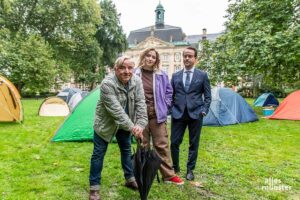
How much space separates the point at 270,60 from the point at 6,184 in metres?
9.18

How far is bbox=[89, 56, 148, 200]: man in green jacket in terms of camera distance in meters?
3.04

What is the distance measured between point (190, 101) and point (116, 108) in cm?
121

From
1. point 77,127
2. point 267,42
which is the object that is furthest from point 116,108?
point 267,42

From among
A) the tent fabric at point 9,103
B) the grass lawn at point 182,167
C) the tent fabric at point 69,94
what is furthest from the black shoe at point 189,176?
the tent fabric at point 69,94

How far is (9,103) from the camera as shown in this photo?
8.70 metres

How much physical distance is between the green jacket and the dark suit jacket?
0.76 metres

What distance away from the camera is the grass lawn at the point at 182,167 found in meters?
3.46

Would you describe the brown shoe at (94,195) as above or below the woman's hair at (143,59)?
below

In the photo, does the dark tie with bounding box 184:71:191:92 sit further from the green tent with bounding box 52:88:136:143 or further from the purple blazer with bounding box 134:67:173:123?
the green tent with bounding box 52:88:136:143

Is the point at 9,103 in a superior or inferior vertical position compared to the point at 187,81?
inferior

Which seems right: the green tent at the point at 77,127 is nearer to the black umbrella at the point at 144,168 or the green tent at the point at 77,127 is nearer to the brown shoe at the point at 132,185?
the brown shoe at the point at 132,185

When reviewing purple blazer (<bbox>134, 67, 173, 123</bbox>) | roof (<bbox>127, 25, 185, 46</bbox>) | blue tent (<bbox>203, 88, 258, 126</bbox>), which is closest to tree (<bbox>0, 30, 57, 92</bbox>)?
blue tent (<bbox>203, 88, 258, 126</bbox>)

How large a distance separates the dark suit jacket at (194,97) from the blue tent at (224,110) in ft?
18.4

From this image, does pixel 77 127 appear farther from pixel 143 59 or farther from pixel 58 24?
pixel 58 24
